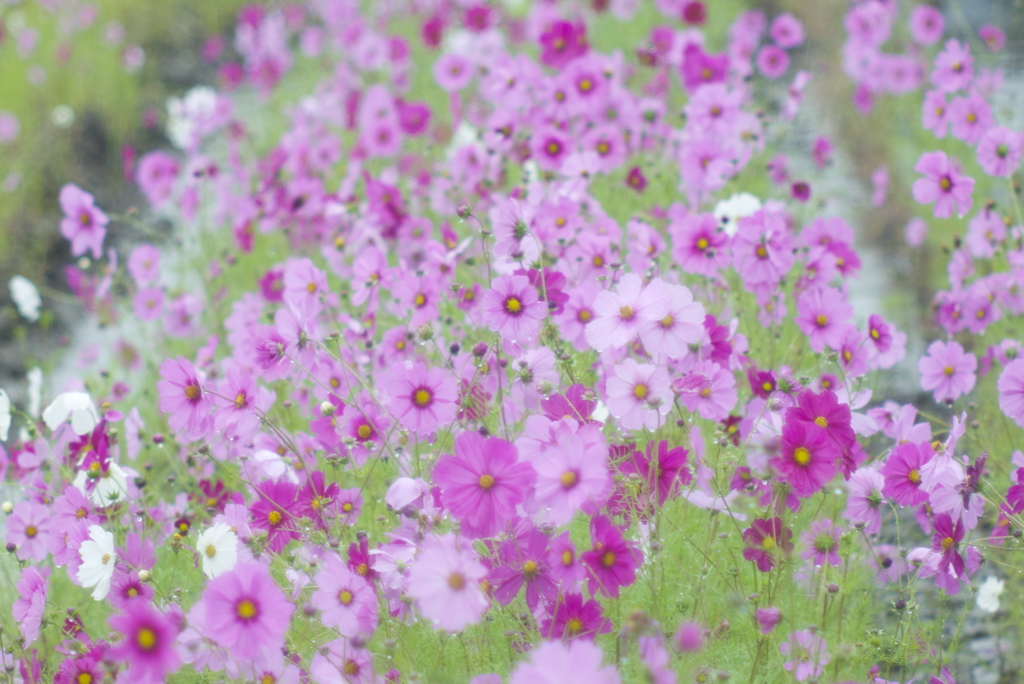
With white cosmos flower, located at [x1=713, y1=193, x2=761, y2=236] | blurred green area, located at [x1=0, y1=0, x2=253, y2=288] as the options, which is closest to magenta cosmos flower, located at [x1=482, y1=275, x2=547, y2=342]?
white cosmos flower, located at [x1=713, y1=193, x2=761, y2=236]

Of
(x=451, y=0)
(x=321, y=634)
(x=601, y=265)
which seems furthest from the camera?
(x=451, y=0)

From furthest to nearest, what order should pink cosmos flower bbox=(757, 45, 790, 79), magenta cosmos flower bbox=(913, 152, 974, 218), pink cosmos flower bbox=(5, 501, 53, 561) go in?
pink cosmos flower bbox=(757, 45, 790, 79) < magenta cosmos flower bbox=(913, 152, 974, 218) < pink cosmos flower bbox=(5, 501, 53, 561)

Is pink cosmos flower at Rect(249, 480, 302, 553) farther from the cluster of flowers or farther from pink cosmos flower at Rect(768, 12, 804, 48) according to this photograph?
pink cosmos flower at Rect(768, 12, 804, 48)

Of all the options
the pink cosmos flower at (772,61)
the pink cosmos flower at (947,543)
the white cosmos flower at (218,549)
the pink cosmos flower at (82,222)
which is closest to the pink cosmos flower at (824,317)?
the pink cosmos flower at (947,543)

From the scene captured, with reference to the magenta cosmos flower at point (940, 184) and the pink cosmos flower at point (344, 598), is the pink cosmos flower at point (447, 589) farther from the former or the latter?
the magenta cosmos flower at point (940, 184)

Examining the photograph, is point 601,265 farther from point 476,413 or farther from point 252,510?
point 252,510

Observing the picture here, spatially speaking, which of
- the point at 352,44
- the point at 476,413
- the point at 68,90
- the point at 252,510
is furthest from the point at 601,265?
the point at 68,90

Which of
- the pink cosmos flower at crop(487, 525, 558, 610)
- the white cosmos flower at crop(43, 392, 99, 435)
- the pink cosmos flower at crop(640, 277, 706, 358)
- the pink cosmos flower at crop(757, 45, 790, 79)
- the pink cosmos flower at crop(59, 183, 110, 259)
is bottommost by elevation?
the pink cosmos flower at crop(487, 525, 558, 610)
